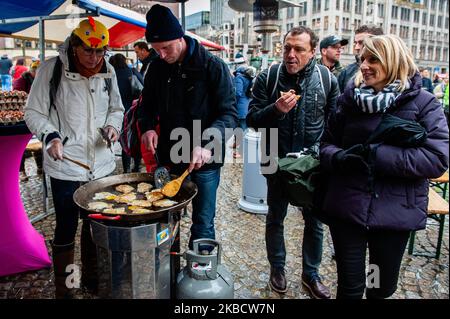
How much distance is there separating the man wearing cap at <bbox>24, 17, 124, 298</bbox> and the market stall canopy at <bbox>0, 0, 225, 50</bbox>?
3.27 feet

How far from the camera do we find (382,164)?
179 cm

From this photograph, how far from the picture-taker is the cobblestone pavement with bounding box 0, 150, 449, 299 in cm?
289

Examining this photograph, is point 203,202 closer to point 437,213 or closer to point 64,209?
point 64,209

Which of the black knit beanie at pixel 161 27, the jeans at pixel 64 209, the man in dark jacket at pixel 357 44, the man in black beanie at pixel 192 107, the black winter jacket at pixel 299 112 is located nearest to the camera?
the black knit beanie at pixel 161 27

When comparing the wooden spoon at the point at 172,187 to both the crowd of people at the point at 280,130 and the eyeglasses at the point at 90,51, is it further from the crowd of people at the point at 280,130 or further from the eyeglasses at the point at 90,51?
the eyeglasses at the point at 90,51

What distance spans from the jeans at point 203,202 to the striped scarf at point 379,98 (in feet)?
3.71

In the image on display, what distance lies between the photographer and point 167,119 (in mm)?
2508

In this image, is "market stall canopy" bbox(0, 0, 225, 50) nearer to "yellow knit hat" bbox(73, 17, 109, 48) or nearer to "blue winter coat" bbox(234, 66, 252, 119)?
"yellow knit hat" bbox(73, 17, 109, 48)

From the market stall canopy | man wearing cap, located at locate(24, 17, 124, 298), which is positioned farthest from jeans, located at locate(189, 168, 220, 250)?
the market stall canopy

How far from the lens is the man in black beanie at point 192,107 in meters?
2.29

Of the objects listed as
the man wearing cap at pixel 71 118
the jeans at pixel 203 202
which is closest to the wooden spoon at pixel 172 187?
the jeans at pixel 203 202

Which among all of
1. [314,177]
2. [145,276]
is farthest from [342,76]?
[145,276]

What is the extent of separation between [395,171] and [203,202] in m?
1.28
